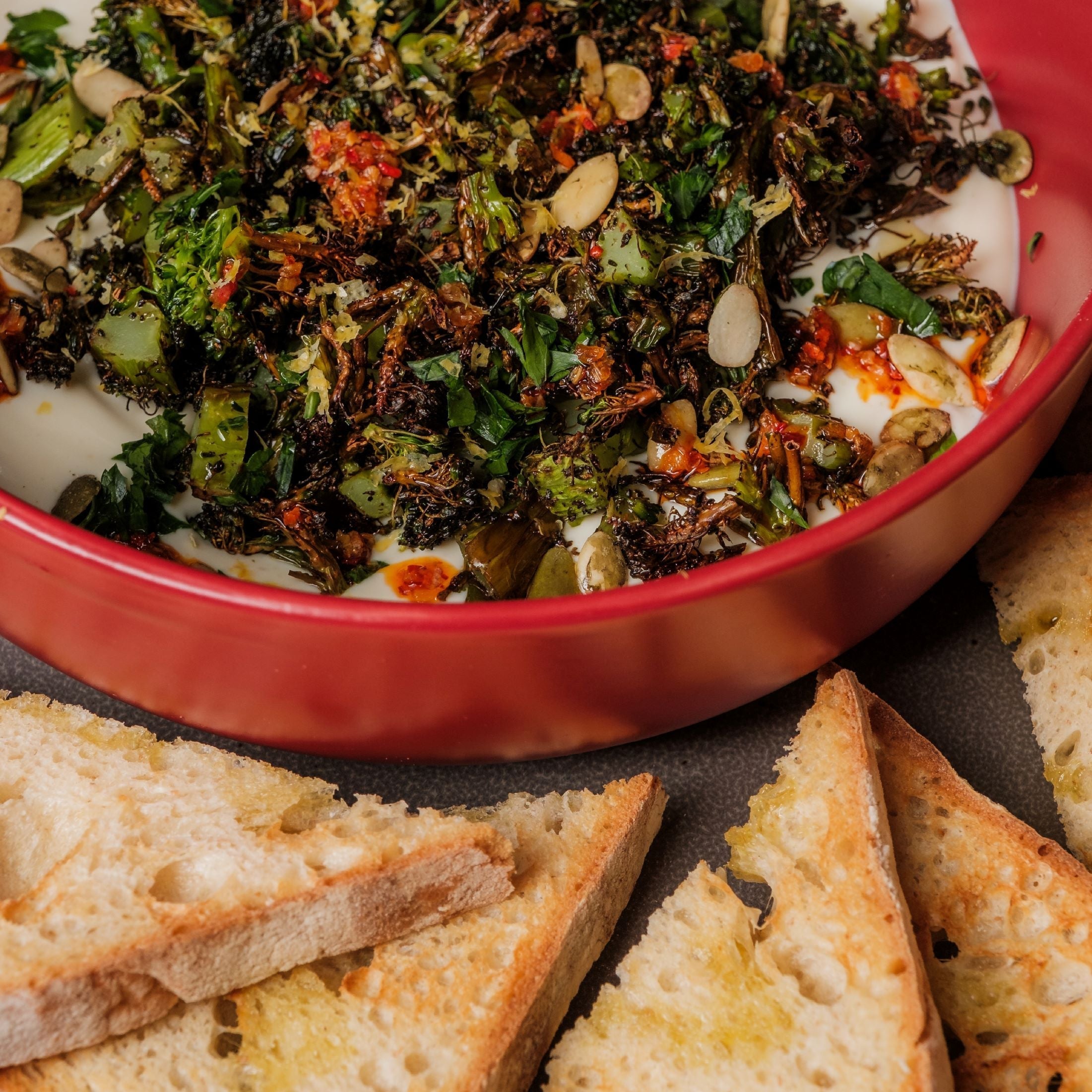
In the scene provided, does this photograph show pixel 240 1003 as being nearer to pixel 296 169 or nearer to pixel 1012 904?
pixel 1012 904

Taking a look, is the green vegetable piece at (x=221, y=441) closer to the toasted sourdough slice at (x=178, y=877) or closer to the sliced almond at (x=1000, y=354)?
the toasted sourdough slice at (x=178, y=877)

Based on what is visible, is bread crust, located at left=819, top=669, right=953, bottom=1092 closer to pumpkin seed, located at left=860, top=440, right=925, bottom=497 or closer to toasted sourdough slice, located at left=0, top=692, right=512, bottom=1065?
pumpkin seed, located at left=860, top=440, right=925, bottom=497

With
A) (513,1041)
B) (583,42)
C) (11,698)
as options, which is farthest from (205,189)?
(513,1041)

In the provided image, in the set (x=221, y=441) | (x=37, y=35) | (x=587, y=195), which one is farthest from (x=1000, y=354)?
(x=37, y=35)

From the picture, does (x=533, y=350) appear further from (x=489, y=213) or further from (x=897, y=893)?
(x=897, y=893)

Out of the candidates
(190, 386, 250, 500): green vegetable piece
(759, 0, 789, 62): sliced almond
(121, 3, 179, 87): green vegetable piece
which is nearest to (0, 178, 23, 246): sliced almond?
(121, 3, 179, 87): green vegetable piece

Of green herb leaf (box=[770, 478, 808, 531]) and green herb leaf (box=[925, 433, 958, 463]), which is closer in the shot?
green herb leaf (box=[770, 478, 808, 531])
